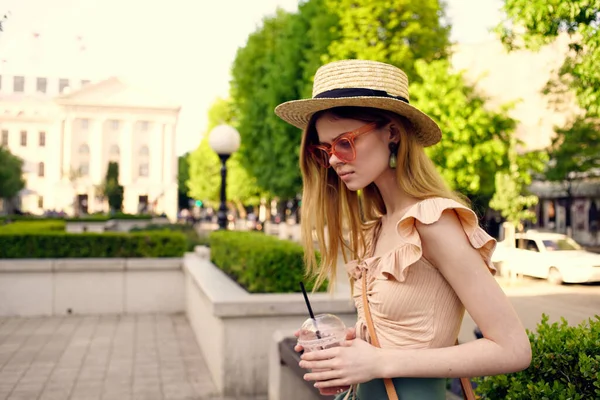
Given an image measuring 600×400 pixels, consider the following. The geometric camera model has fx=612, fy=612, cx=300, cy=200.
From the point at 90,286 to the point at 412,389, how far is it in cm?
968

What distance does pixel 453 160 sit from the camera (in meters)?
22.5

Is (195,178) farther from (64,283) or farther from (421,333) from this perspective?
(421,333)

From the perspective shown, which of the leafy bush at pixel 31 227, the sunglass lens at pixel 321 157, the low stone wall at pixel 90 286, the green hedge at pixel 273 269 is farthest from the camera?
the leafy bush at pixel 31 227

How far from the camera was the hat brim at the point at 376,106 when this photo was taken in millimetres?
1909

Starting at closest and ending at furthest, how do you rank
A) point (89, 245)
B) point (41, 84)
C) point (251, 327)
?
point (251, 327) < point (89, 245) < point (41, 84)

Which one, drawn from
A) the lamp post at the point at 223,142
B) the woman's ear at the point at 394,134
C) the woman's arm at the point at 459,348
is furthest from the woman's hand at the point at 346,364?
the lamp post at the point at 223,142

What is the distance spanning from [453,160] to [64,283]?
15.7m

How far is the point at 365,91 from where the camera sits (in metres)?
1.95

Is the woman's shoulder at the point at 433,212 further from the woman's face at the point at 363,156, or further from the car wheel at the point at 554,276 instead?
the car wheel at the point at 554,276

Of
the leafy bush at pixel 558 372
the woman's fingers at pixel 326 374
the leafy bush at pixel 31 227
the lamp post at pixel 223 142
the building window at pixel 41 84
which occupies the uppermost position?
the building window at pixel 41 84

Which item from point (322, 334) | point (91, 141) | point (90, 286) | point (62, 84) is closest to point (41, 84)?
point (62, 84)

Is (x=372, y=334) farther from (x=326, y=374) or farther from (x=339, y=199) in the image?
(x=339, y=199)

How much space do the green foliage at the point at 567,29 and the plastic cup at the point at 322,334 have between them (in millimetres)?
5942

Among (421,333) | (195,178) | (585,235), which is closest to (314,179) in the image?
(421,333)
